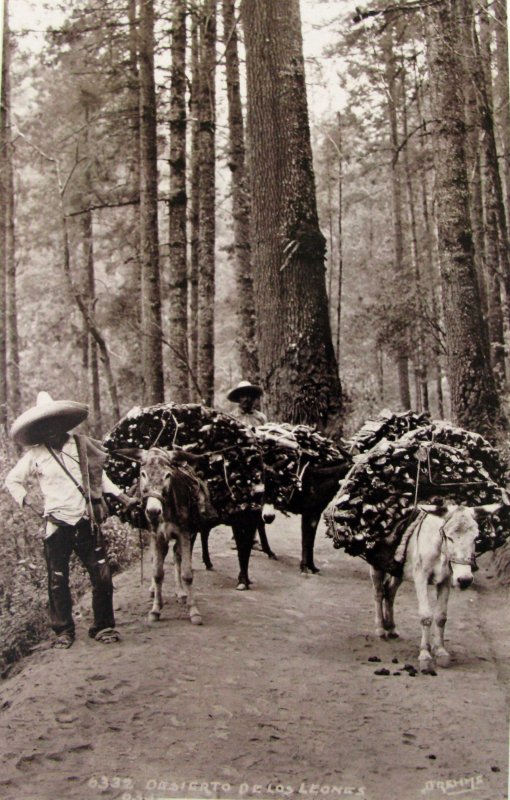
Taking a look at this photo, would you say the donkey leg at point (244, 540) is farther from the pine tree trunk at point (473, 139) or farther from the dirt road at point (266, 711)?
the pine tree trunk at point (473, 139)

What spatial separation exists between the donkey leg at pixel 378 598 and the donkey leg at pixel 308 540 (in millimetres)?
1027

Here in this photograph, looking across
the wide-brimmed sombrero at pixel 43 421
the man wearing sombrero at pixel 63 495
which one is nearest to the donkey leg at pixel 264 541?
the man wearing sombrero at pixel 63 495

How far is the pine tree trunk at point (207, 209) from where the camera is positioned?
37.0 ft

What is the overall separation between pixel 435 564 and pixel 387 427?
48.7 inches

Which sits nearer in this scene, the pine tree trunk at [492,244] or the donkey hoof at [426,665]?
the donkey hoof at [426,665]

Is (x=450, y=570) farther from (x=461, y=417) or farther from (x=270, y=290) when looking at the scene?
(x=270, y=290)

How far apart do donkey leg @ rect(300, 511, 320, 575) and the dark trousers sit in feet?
6.35

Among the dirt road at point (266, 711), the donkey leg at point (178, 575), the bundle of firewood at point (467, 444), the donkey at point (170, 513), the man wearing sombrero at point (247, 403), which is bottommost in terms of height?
the dirt road at point (266, 711)

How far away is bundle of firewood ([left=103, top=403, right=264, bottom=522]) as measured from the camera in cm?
576

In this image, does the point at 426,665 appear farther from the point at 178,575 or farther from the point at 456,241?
the point at 456,241

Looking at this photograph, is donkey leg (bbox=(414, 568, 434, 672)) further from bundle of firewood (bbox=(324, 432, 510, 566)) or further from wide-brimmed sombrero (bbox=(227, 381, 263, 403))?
wide-brimmed sombrero (bbox=(227, 381, 263, 403))

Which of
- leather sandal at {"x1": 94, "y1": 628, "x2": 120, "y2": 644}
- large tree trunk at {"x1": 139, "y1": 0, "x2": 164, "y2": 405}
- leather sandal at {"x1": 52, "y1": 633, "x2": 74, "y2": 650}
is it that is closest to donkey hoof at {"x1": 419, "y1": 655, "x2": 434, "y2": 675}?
leather sandal at {"x1": 94, "y1": 628, "x2": 120, "y2": 644}

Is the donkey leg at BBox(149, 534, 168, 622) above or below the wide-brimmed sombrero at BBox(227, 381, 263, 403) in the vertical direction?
below

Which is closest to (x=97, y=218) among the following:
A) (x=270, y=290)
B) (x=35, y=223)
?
(x=35, y=223)
